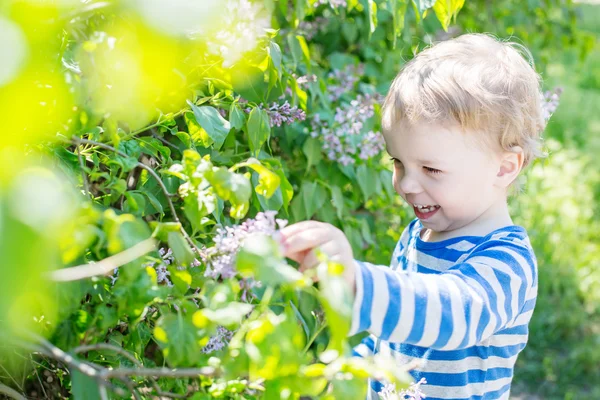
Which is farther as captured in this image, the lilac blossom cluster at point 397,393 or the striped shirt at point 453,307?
the lilac blossom cluster at point 397,393

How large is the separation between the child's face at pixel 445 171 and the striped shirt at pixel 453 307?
0.07 meters

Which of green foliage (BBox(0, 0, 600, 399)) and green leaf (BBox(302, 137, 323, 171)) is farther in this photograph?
green leaf (BBox(302, 137, 323, 171))

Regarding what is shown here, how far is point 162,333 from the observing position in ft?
2.86

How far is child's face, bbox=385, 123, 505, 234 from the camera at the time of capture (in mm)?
1484

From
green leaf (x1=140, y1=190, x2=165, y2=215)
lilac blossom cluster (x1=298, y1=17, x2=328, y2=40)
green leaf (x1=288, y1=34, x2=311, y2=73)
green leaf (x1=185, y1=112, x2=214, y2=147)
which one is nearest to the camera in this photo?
green leaf (x1=140, y1=190, x2=165, y2=215)

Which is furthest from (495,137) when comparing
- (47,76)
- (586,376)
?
(586,376)

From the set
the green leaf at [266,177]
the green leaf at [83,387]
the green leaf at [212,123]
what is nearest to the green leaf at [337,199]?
the green leaf at [212,123]

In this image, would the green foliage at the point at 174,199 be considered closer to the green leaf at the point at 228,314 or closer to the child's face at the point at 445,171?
the green leaf at the point at 228,314

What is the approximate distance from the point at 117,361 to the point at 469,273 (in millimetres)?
602

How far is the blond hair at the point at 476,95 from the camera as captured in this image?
1506 mm

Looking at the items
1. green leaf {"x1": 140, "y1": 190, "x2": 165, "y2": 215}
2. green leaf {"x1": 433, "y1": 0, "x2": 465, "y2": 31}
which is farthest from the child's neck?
green leaf {"x1": 140, "y1": 190, "x2": 165, "y2": 215}

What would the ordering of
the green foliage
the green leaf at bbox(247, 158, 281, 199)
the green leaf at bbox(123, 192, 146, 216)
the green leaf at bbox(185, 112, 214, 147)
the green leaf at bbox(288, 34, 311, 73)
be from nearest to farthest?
the green foliage
the green leaf at bbox(247, 158, 281, 199)
the green leaf at bbox(123, 192, 146, 216)
the green leaf at bbox(185, 112, 214, 147)
the green leaf at bbox(288, 34, 311, 73)

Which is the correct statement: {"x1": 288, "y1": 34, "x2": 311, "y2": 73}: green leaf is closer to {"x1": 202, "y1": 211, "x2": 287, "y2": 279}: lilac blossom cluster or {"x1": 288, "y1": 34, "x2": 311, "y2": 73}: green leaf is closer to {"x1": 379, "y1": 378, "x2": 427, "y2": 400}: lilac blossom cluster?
{"x1": 379, "y1": 378, "x2": 427, "y2": 400}: lilac blossom cluster

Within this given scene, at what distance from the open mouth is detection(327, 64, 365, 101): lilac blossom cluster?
69 cm
